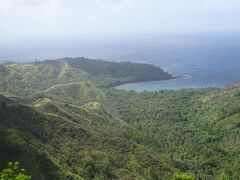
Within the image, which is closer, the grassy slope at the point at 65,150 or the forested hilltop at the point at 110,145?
the grassy slope at the point at 65,150

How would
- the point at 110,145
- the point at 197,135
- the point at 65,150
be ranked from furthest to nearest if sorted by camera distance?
the point at 197,135, the point at 110,145, the point at 65,150

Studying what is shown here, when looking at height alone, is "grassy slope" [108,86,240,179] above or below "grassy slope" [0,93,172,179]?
below

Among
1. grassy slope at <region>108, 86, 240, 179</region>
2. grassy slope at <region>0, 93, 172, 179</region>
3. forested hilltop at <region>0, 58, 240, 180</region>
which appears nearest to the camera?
grassy slope at <region>0, 93, 172, 179</region>

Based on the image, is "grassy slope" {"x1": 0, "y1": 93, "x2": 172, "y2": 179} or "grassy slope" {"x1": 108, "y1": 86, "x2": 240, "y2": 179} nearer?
"grassy slope" {"x1": 0, "y1": 93, "x2": 172, "y2": 179}

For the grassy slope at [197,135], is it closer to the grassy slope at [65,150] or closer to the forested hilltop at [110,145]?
the forested hilltop at [110,145]

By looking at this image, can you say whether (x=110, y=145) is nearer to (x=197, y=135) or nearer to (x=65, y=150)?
(x=65, y=150)

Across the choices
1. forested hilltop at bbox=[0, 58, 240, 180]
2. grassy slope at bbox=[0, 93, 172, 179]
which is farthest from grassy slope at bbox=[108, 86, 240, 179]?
grassy slope at bbox=[0, 93, 172, 179]

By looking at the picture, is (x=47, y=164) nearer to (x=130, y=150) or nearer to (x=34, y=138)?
(x=34, y=138)

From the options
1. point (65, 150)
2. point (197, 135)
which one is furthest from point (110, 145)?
point (197, 135)

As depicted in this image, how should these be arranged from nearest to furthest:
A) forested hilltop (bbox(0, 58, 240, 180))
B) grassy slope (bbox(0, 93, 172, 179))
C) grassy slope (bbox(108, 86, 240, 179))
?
grassy slope (bbox(0, 93, 172, 179))
forested hilltop (bbox(0, 58, 240, 180))
grassy slope (bbox(108, 86, 240, 179))

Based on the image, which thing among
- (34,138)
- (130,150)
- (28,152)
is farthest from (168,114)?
(28,152)

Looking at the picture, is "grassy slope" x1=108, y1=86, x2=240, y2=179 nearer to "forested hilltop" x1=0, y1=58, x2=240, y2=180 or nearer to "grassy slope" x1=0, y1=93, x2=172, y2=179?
"forested hilltop" x1=0, y1=58, x2=240, y2=180

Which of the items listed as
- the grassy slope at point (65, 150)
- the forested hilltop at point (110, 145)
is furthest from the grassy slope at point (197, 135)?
the grassy slope at point (65, 150)
